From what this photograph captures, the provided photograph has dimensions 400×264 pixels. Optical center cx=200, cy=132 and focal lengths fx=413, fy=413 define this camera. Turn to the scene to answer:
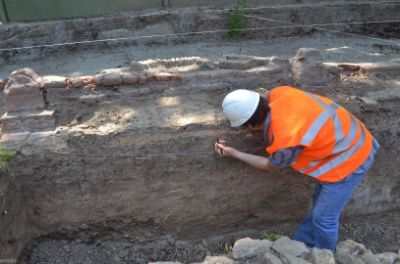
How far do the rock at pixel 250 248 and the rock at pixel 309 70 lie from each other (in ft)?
4.93

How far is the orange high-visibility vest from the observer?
2.73 m

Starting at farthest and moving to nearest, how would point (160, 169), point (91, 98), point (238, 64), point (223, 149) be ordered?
point (238, 64) < point (91, 98) < point (160, 169) < point (223, 149)

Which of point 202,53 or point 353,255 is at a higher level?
point 202,53

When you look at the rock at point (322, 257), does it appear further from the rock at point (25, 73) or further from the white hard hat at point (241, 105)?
the rock at point (25, 73)

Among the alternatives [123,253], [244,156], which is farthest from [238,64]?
[123,253]

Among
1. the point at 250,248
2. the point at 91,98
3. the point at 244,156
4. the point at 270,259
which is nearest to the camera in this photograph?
the point at 270,259

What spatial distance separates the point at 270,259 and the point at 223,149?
910 millimetres

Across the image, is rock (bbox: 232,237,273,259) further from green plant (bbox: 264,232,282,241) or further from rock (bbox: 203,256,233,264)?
green plant (bbox: 264,232,282,241)

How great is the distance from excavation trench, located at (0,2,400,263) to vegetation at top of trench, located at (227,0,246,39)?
2079 mm

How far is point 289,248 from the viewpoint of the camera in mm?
2719

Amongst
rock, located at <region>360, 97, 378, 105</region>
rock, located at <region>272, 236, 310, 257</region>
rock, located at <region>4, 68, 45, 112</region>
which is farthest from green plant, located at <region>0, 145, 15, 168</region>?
rock, located at <region>360, 97, 378, 105</region>

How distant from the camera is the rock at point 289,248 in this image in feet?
8.81

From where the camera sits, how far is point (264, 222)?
3.67 metres

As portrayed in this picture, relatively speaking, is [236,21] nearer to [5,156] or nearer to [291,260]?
[5,156]
